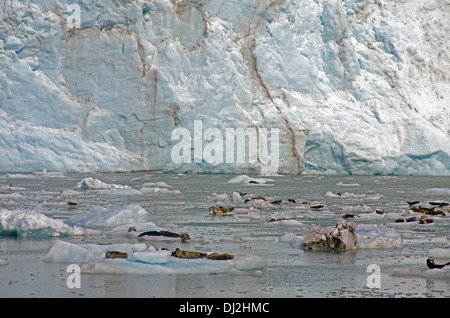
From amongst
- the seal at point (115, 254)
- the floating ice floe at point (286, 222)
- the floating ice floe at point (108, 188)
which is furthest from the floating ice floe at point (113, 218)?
the floating ice floe at point (108, 188)

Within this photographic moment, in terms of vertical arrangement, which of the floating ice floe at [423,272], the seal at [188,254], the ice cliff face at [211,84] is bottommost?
the floating ice floe at [423,272]

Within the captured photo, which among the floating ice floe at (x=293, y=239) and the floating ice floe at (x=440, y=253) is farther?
the floating ice floe at (x=293, y=239)

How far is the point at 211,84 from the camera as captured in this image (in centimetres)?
2689

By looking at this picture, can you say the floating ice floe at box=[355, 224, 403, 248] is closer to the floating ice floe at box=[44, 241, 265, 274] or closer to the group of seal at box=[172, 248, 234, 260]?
the floating ice floe at box=[44, 241, 265, 274]

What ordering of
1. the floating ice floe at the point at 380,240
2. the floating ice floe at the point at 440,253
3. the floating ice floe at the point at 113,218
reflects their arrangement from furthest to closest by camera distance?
1. the floating ice floe at the point at 113,218
2. the floating ice floe at the point at 380,240
3. the floating ice floe at the point at 440,253

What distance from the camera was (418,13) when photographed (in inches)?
1216

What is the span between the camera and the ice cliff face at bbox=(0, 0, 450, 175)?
25.6 metres

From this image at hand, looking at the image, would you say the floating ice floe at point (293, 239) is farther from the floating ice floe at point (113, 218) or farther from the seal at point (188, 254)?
the floating ice floe at point (113, 218)

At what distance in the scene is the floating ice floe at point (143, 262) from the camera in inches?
183

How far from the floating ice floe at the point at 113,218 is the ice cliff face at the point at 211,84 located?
1797 centimetres

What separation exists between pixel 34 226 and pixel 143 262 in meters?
2.53

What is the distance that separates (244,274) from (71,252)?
1596 millimetres

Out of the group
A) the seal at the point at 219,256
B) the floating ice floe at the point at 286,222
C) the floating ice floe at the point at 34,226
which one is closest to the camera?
the seal at the point at 219,256

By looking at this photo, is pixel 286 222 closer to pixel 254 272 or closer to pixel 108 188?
pixel 254 272
